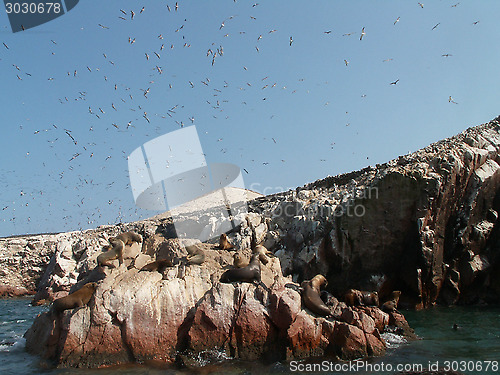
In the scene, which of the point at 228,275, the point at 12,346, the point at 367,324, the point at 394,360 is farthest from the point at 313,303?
the point at 12,346

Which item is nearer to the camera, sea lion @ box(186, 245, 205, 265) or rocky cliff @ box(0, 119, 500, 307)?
sea lion @ box(186, 245, 205, 265)

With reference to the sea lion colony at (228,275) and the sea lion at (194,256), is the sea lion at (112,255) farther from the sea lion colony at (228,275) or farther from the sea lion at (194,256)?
the sea lion at (194,256)

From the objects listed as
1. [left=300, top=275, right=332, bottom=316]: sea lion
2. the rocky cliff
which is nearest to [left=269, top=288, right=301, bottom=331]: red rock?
[left=300, top=275, right=332, bottom=316]: sea lion

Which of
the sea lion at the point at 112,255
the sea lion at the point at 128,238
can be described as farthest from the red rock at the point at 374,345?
the sea lion at the point at 128,238

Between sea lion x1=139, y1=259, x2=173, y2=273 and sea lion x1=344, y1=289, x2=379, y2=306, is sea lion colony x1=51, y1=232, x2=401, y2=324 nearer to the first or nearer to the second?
sea lion x1=139, y1=259, x2=173, y2=273

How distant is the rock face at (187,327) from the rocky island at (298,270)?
3 centimetres

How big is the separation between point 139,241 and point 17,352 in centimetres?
503

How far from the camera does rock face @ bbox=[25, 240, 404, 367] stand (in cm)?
841

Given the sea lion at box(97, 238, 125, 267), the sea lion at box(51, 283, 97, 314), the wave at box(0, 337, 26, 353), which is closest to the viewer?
the sea lion at box(51, 283, 97, 314)

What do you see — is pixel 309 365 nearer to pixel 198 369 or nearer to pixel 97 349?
pixel 198 369

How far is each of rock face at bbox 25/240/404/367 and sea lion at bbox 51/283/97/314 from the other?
0.56ft

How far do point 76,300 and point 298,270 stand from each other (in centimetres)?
1441

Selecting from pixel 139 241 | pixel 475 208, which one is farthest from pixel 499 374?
pixel 475 208

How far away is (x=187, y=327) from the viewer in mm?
8914
